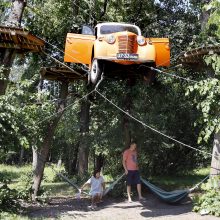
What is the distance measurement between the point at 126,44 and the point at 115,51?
12.5 inches

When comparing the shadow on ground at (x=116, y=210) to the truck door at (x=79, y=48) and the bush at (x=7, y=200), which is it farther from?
the truck door at (x=79, y=48)


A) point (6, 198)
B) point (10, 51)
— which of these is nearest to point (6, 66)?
point (10, 51)

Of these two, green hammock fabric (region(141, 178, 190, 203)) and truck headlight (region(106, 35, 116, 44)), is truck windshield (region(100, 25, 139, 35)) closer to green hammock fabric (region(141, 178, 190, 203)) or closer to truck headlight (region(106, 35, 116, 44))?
truck headlight (region(106, 35, 116, 44))

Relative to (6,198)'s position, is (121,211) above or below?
below

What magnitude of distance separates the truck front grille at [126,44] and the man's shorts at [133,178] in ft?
12.5

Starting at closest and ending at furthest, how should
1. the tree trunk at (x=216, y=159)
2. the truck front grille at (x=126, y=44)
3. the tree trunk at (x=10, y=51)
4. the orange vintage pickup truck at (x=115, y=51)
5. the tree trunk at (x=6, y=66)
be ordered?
the truck front grille at (x=126, y=44)
the orange vintage pickup truck at (x=115, y=51)
the tree trunk at (x=6, y=66)
the tree trunk at (x=10, y=51)
the tree trunk at (x=216, y=159)

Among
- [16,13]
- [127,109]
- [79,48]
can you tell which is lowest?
[127,109]

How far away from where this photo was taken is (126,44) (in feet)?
31.2

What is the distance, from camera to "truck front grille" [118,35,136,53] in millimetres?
9492

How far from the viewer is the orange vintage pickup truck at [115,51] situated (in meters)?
9.59

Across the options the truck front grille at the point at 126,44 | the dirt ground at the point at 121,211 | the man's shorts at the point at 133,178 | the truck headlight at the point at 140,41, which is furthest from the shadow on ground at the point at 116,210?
the truck headlight at the point at 140,41

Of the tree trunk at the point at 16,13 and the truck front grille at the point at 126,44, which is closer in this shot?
the truck front grille at the point at 126,44

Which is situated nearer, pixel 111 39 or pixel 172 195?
pixel 111 39

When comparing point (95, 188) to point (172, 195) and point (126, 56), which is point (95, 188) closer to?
point (172, 195)
